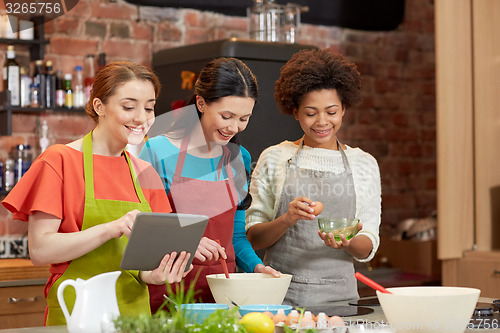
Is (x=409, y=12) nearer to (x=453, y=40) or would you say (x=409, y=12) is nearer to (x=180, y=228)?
(x=453, y=40)

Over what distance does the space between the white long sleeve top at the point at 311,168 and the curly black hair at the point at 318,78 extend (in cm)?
16

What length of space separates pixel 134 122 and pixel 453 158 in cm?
217

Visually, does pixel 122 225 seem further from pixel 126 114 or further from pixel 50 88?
pixel 50 88

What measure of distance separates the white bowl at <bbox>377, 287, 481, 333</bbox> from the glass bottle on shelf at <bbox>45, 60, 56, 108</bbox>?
230 centimetres

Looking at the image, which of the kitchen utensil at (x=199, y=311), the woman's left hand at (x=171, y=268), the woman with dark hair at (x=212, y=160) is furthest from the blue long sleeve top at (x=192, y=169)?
the kitchen utensil at (x=199, y=311)

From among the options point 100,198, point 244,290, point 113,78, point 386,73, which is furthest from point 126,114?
point 386,73

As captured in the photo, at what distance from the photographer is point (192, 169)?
2.09 meters

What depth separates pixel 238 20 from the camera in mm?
3910

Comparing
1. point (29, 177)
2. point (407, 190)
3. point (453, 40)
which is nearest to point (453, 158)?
point (453, 40)

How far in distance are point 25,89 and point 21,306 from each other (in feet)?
3.31

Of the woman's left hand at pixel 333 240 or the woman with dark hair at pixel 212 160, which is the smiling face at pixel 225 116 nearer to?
the woman with dark hair at pixel 212 160

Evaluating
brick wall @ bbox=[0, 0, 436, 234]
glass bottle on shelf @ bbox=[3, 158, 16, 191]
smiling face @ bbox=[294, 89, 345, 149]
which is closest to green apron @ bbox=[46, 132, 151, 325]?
smiling face @ bbox=[294, 89, 345, 149]

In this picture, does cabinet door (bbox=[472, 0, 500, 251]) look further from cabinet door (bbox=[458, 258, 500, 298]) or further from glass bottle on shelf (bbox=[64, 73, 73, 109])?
glass bottle on shelf (bbox=[64, 73, 73, 109])

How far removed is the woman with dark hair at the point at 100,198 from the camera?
1.66m
